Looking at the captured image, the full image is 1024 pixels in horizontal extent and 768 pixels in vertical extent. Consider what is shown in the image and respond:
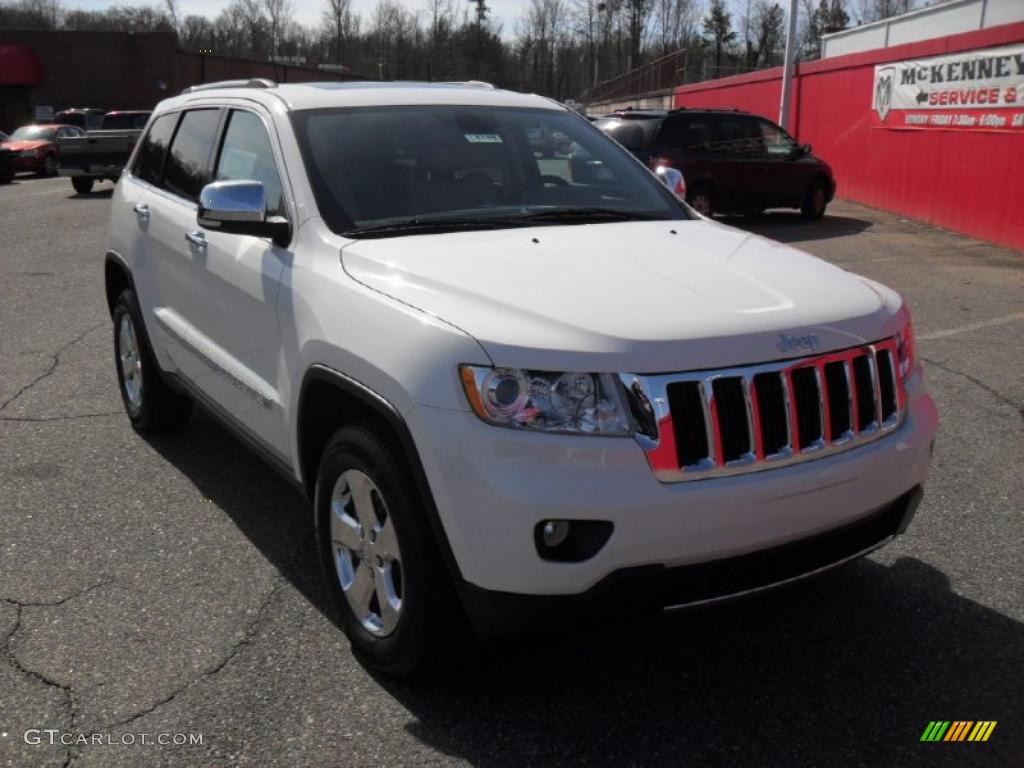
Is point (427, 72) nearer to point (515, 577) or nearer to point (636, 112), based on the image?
point (636, 112)

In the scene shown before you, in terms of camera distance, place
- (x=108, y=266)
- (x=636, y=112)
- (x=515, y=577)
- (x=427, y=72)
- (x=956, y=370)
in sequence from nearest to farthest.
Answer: (x=515, y=577) → (x=108, y=266) → (x=956, y=370) → (x=636, y=112) → (x=427, y=72)

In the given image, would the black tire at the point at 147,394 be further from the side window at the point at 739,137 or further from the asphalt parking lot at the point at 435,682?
the side window at the point at 739,137

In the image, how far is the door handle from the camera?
4.38 metres

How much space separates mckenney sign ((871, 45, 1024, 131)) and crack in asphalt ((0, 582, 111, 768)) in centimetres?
1260

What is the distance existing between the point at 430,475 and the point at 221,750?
39.4 inches

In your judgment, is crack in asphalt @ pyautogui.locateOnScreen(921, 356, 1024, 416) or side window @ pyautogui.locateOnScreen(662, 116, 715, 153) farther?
side window @ pyautogui.locateOnScreen(662, 116, 715, 153)

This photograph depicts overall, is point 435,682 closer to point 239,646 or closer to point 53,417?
point 239,646

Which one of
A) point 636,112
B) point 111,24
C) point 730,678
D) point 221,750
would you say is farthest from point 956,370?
point 111,24

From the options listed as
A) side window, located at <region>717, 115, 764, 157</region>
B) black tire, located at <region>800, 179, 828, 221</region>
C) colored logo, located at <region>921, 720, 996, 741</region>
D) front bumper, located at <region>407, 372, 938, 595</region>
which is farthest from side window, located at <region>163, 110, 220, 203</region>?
black tire, located at <region>800, 179, 828, 221</region>

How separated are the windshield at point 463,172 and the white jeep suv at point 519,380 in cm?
1

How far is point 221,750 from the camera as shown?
115 inches

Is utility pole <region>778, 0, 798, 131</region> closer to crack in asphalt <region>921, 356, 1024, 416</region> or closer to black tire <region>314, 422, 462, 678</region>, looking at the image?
crack in asphalt <region>921, 356, 1024, 416</region>

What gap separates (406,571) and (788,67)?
21141 mm

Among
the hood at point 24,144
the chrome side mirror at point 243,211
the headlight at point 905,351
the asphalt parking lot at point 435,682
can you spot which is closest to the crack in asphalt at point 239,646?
the asphalt parking lot at point 435,682
